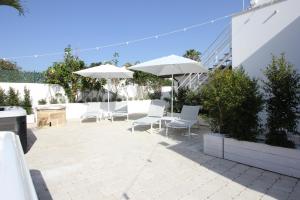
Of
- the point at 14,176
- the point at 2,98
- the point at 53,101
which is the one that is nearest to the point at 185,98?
the point at 53,101

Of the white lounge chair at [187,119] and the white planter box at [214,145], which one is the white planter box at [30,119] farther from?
the white planter box at [214,145]

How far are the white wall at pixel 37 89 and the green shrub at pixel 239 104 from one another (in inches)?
398

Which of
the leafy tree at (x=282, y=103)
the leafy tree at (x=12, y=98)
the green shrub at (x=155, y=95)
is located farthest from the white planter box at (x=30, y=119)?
the leafy tree at (x=282, y=103)

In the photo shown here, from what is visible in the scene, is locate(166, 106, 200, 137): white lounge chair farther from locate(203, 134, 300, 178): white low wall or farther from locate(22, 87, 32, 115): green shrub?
locate(22, 87, 32, 115): green shrub

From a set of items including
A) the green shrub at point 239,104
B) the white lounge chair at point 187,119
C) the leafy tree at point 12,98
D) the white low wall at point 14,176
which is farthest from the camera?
the leafy tree at point 12,98

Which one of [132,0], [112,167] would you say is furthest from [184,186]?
[132,0]

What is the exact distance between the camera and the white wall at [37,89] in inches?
492

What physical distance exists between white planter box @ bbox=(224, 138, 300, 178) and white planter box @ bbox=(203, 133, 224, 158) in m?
0.10

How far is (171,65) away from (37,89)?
24.0 feet

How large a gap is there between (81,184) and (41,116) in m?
6.98

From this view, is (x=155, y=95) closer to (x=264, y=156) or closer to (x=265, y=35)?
(x=265, y=35)

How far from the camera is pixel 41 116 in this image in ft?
34.8

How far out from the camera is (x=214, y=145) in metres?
5.93

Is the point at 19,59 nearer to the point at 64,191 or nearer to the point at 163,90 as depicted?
the point at 163,90
